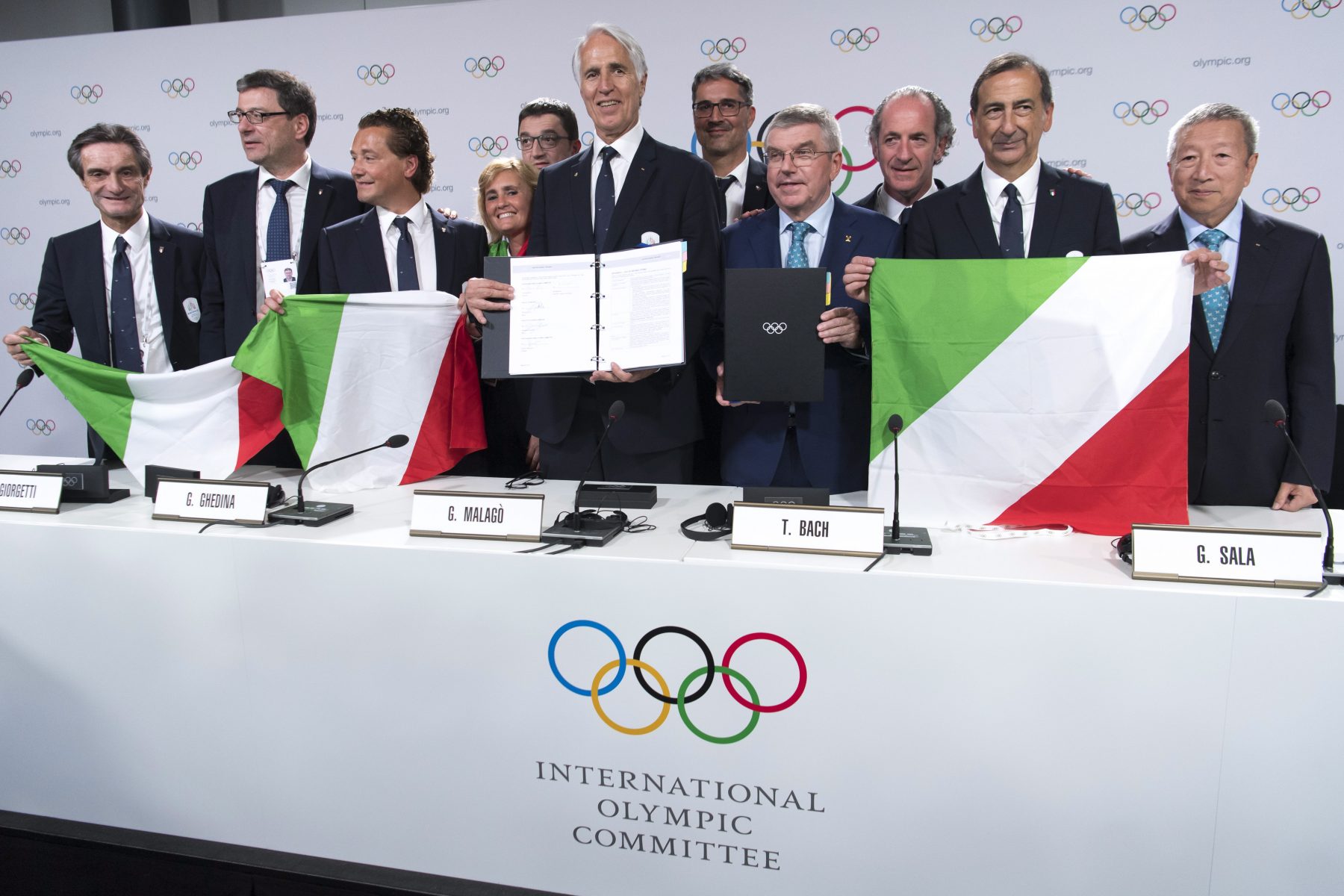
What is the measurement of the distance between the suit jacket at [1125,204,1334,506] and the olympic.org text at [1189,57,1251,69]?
62.6 inches

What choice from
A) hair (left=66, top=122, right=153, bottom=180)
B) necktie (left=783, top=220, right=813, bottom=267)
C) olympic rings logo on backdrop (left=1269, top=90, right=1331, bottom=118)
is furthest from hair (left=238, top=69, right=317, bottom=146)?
olympic rings logo on backdrop (left=1269, top=90, right=1331, bottom=118)

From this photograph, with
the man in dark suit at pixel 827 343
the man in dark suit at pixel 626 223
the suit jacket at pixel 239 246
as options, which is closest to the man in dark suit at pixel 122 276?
the suit jacket at pixel 239 246

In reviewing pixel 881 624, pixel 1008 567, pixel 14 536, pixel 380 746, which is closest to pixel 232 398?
pixel 14 536

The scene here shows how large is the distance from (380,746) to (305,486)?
0.84 m

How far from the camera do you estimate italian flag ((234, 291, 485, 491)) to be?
7.64ft

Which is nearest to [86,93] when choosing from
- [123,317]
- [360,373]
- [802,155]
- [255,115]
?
[123,317]

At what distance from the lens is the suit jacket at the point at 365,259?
2.72 m

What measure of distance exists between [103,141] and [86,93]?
2.17m

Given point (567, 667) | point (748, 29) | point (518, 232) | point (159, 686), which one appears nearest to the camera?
point (567, 667)

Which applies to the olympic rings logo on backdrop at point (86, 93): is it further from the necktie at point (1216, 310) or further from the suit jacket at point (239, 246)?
the necktie at point (1216, 310)

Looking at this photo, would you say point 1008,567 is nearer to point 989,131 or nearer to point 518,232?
point 989,131

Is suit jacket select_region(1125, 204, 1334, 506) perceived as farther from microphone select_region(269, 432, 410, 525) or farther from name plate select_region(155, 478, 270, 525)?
name plate select_region(155, 478, 270, 525)

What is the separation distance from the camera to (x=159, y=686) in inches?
79.2

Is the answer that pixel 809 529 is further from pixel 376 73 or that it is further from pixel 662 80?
pixel 376 73
